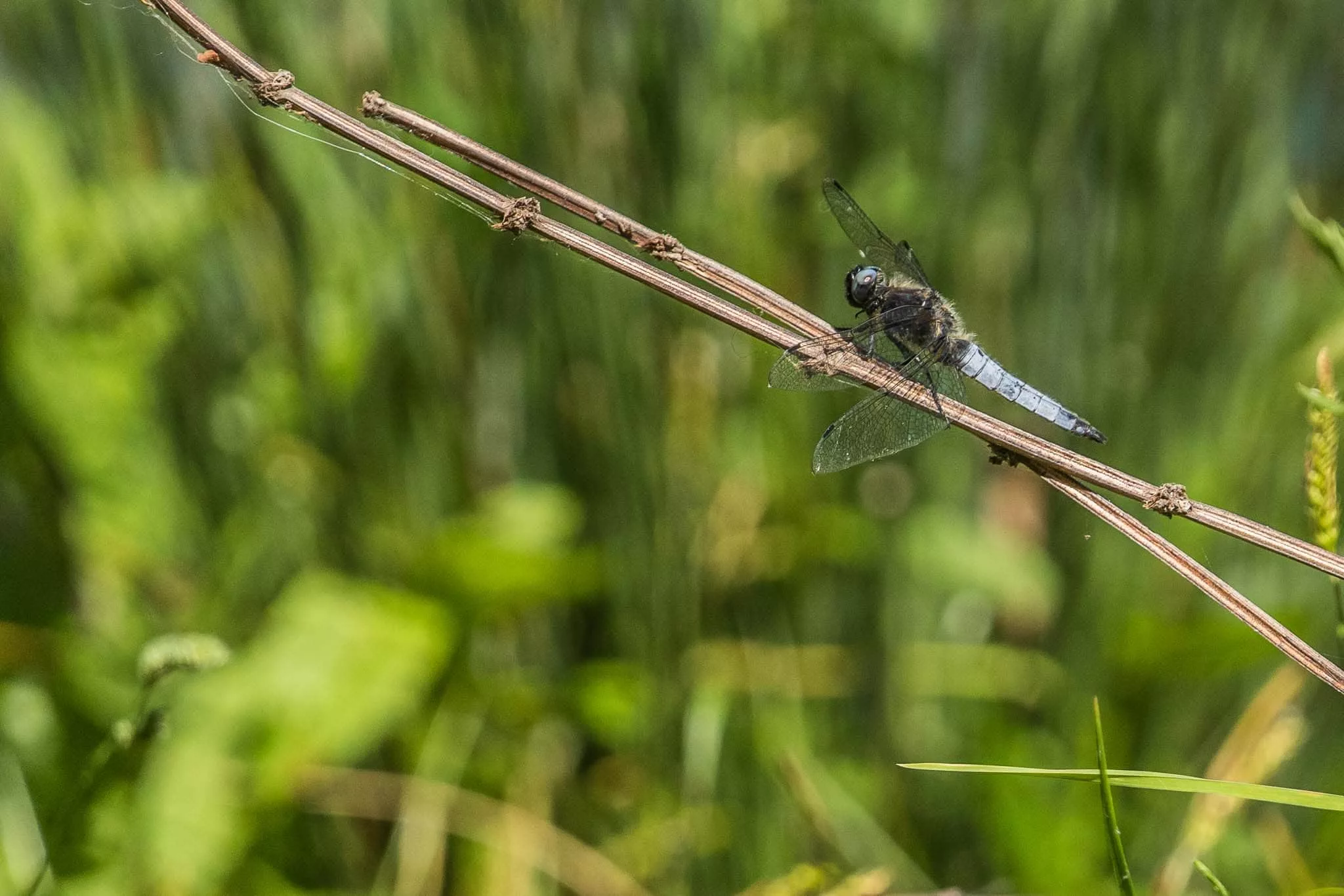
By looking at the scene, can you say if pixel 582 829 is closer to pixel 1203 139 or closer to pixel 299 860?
pixel 299 860

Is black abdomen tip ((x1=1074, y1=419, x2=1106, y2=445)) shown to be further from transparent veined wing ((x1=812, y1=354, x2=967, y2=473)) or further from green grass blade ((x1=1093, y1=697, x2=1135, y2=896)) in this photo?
green grass blade ((x1=1093, y1=697, x2=1135, y2=896))

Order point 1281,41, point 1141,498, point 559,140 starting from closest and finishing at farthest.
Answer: point 1141,498
point 559,140
point 1281,41

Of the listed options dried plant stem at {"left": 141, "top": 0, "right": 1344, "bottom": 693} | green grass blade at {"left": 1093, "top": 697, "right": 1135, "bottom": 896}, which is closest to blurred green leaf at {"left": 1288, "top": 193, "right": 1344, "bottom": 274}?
dried plant stem at {"left": 141, "top": 0, "right": 1344, "bottom": 693}

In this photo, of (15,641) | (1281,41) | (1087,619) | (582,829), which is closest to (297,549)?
(15,641)

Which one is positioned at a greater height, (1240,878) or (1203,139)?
(1203,139)

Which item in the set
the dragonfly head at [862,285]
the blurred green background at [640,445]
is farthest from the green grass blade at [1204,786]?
the dragonfly head at [862,285]

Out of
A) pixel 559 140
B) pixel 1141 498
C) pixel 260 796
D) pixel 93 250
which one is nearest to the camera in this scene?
pixel 1141 498

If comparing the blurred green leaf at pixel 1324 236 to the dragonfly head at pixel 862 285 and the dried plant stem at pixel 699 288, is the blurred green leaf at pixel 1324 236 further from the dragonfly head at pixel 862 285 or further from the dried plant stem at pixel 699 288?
the dragonfly head at pixel 862 285
